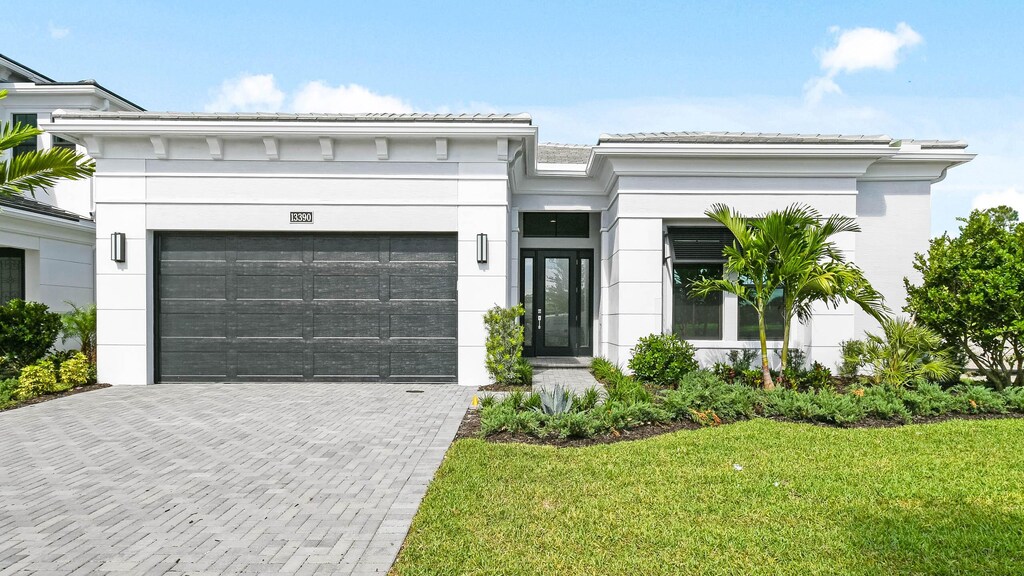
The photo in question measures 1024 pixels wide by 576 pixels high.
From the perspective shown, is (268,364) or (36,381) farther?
(268,364)

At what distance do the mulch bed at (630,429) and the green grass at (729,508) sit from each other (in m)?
0.30

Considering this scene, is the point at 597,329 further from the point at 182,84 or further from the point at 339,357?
the point at 182,84

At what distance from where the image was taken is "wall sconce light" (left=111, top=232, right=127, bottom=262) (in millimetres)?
10109

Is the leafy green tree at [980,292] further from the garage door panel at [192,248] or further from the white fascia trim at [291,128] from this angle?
the garage door panel at [192,248]

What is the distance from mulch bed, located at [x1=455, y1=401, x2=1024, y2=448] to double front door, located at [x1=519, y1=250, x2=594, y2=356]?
5850 mm

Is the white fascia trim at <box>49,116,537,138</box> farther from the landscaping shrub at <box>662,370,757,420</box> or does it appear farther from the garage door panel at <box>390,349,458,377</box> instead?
the landscaping shrub at <box>662,370,757,420</box>

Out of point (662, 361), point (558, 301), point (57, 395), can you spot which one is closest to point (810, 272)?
point (662, 361)

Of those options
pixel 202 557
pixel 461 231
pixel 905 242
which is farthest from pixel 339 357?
pixel 905 242

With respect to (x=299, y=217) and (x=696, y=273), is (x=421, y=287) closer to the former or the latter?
(x=299, y=217)

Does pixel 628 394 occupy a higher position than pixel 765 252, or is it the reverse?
pixel 765 252

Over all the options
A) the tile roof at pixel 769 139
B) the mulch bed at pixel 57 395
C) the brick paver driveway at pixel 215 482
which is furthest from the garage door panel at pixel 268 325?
the tile roof at pixel 769 139

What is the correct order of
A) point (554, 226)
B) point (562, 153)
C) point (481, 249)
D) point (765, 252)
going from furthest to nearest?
point (562, 153)
point (554, 226)
point (481, 249)
point (765, 252)

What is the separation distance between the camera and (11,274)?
13531 mm

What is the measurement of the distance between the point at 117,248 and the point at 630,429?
9556mm
